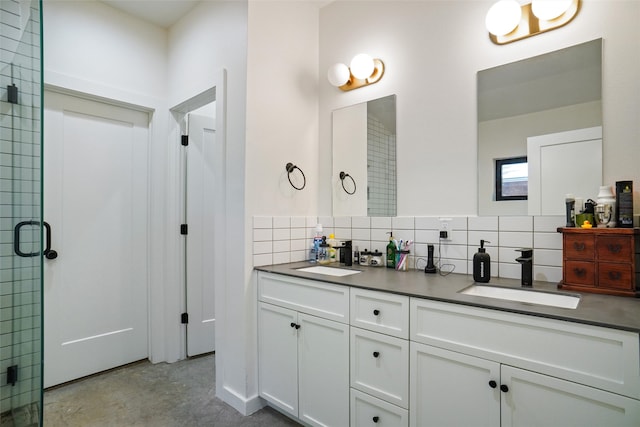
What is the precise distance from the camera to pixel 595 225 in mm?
1475

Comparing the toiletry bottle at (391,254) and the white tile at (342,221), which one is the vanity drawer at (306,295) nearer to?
the toiletry bottle at (391,254)

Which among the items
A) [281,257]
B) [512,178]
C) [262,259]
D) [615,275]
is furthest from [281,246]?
[615,275]

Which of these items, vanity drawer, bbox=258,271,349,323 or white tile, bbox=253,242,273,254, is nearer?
vanity drawer, bbox=258,271,349,323

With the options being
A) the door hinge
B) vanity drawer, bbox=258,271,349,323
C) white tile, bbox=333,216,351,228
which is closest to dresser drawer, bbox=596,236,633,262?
vanity drawer, bbox=258,271,349,323

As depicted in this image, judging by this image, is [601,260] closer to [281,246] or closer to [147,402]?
[281,246]

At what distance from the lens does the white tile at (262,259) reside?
214 cm

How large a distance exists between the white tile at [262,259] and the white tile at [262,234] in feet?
0.35

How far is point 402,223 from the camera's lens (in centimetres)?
215

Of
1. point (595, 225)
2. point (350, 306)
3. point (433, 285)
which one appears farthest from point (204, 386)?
point (595, 225)

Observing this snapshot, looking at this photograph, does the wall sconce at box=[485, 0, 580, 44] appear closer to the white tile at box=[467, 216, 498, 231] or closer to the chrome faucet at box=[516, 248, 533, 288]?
the white tile at box=[467, 216, 498, 231]

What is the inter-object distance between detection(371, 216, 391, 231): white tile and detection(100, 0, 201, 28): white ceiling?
213 cm

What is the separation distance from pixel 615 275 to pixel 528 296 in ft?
1.09

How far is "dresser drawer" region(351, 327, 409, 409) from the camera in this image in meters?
1.44

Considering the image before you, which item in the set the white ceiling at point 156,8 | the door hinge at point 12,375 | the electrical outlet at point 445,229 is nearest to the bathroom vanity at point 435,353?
the electrical outlet at point 445,229
